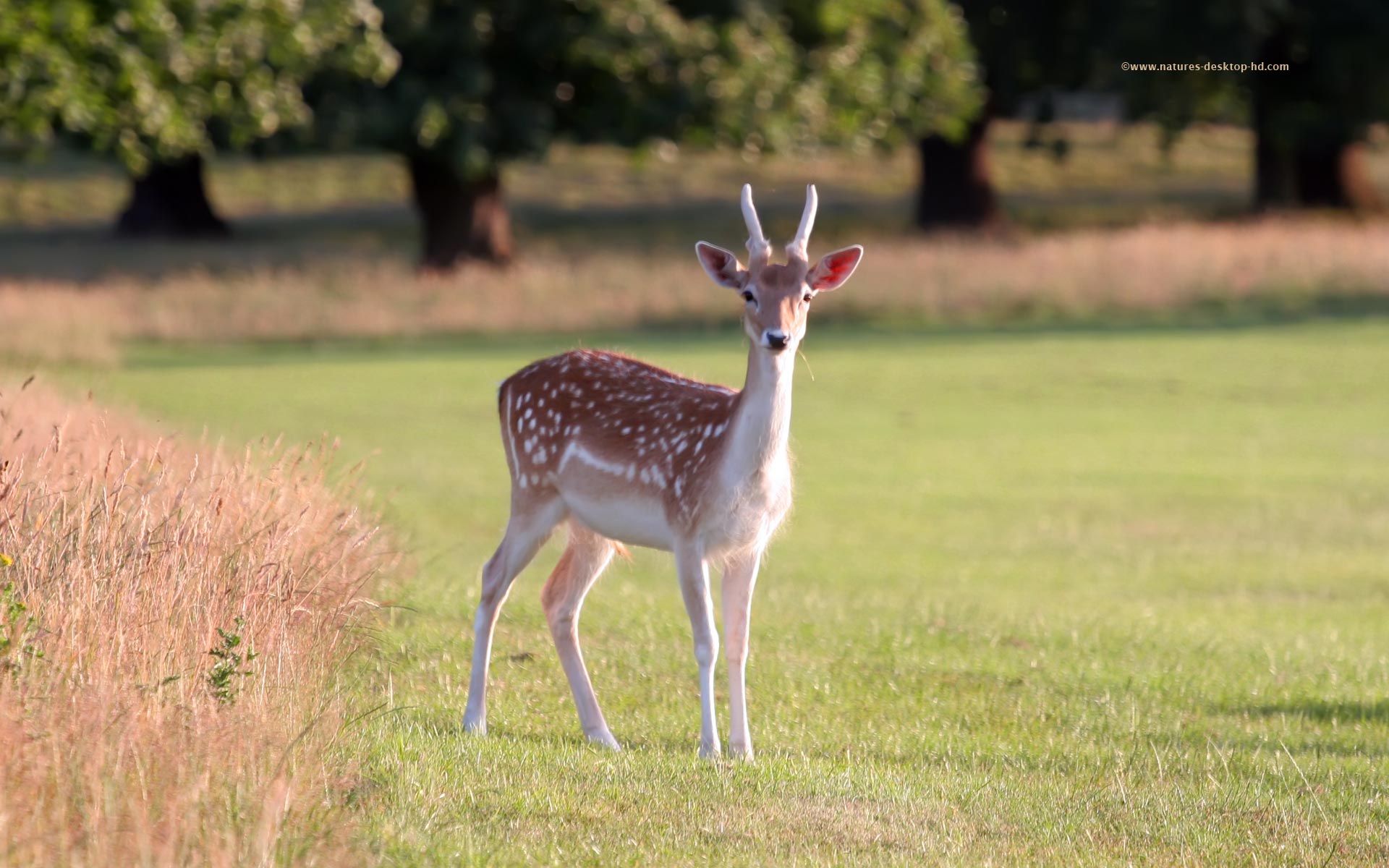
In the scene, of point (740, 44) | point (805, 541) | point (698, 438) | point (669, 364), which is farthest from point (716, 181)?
point (698, 438)

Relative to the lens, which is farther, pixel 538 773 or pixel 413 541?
pixel 413 541

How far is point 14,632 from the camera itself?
6395mm

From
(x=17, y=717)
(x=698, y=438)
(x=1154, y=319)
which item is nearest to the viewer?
(x=17, y=717)

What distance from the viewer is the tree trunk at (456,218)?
35938 millimetres

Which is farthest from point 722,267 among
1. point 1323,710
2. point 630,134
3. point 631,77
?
point 630,134

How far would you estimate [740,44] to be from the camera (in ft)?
105

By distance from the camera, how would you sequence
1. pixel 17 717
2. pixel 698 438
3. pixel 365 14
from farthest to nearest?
pixel 365 14
pixel 698 438
pixel 17 717

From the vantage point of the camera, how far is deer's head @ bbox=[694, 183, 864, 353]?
23.3 ft

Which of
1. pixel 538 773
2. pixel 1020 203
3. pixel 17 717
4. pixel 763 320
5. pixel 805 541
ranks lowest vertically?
pixel 1020 203

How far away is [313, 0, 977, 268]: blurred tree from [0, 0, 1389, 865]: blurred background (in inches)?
3.9

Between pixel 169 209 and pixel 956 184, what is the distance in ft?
64.3

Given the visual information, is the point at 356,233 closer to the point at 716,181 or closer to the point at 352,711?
the point at 716,181

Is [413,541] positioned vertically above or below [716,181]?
above

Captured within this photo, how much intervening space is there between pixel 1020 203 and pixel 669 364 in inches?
1183
